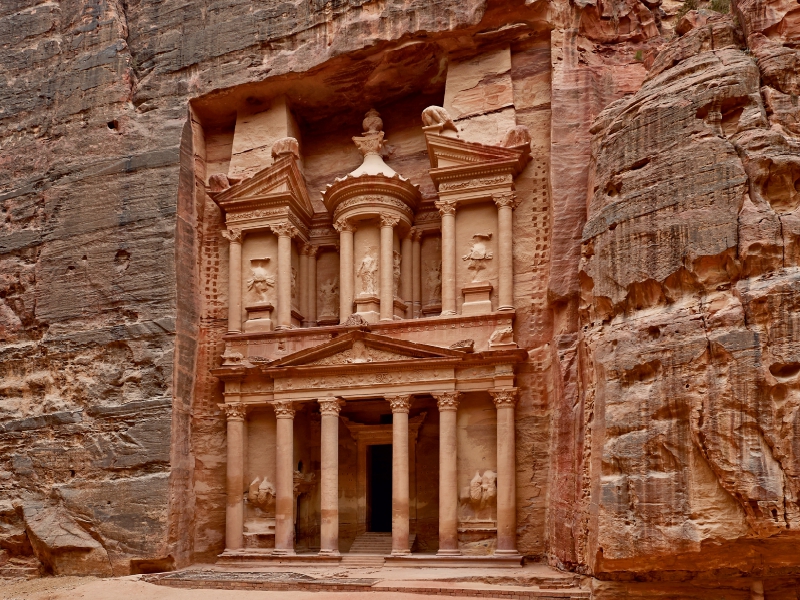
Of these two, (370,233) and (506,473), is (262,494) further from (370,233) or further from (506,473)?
(370,233)

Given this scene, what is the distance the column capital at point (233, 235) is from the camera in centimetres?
1736

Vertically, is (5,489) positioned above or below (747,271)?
below

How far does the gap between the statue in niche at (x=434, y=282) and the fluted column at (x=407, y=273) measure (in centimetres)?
40

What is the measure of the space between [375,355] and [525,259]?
11.2ft

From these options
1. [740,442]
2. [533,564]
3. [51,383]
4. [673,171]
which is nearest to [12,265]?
[51,383]

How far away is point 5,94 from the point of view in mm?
19172

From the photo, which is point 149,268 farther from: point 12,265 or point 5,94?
point 5,94

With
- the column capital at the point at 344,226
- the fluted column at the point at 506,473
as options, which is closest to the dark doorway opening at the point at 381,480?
the fluted column at the point at 506,473

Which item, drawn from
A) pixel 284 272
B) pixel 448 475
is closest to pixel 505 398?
pixel 448 475

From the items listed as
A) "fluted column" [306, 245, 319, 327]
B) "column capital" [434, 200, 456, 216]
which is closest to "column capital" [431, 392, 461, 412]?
"column capital" [434, 200, 456, 216]

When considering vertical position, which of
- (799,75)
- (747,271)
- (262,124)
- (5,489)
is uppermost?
(262,124)

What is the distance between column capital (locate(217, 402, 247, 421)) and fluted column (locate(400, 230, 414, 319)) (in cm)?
383

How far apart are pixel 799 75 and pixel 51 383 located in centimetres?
1451

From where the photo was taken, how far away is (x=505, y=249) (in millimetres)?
15625
